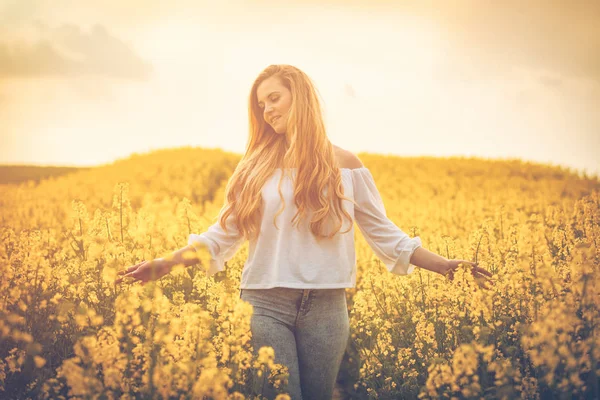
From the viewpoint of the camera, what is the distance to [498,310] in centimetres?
390

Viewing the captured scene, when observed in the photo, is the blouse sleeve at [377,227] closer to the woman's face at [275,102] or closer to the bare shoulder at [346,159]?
the bare shoulder at [346,159]

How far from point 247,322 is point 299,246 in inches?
24.3

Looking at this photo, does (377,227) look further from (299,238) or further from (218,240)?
(218,240)

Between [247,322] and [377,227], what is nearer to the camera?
[247,322]

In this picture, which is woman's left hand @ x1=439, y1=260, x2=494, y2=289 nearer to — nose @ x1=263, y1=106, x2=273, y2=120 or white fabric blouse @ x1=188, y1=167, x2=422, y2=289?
white fabric blouse @ x1=188, y1=167, x2=422, y2=289

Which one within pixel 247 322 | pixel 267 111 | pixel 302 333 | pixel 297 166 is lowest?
pixel 302 333

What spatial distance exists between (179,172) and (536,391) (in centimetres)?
1756

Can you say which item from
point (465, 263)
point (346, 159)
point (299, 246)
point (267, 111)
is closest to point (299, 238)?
point (299, 246)

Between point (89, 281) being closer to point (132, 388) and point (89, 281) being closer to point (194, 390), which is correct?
point (132, 388)

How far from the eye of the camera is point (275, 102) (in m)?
3.60

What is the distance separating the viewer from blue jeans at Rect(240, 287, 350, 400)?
10.5 ft

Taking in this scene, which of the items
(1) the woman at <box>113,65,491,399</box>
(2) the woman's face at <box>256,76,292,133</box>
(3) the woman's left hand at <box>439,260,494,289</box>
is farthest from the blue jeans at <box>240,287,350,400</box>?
(2) the woman's face at <box>256,76,292,133</box>

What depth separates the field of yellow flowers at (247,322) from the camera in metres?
2.70

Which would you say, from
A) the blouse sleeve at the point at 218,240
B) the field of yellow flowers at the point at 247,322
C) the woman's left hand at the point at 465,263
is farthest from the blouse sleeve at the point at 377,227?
the blouse sleeve at the point at 218,240
